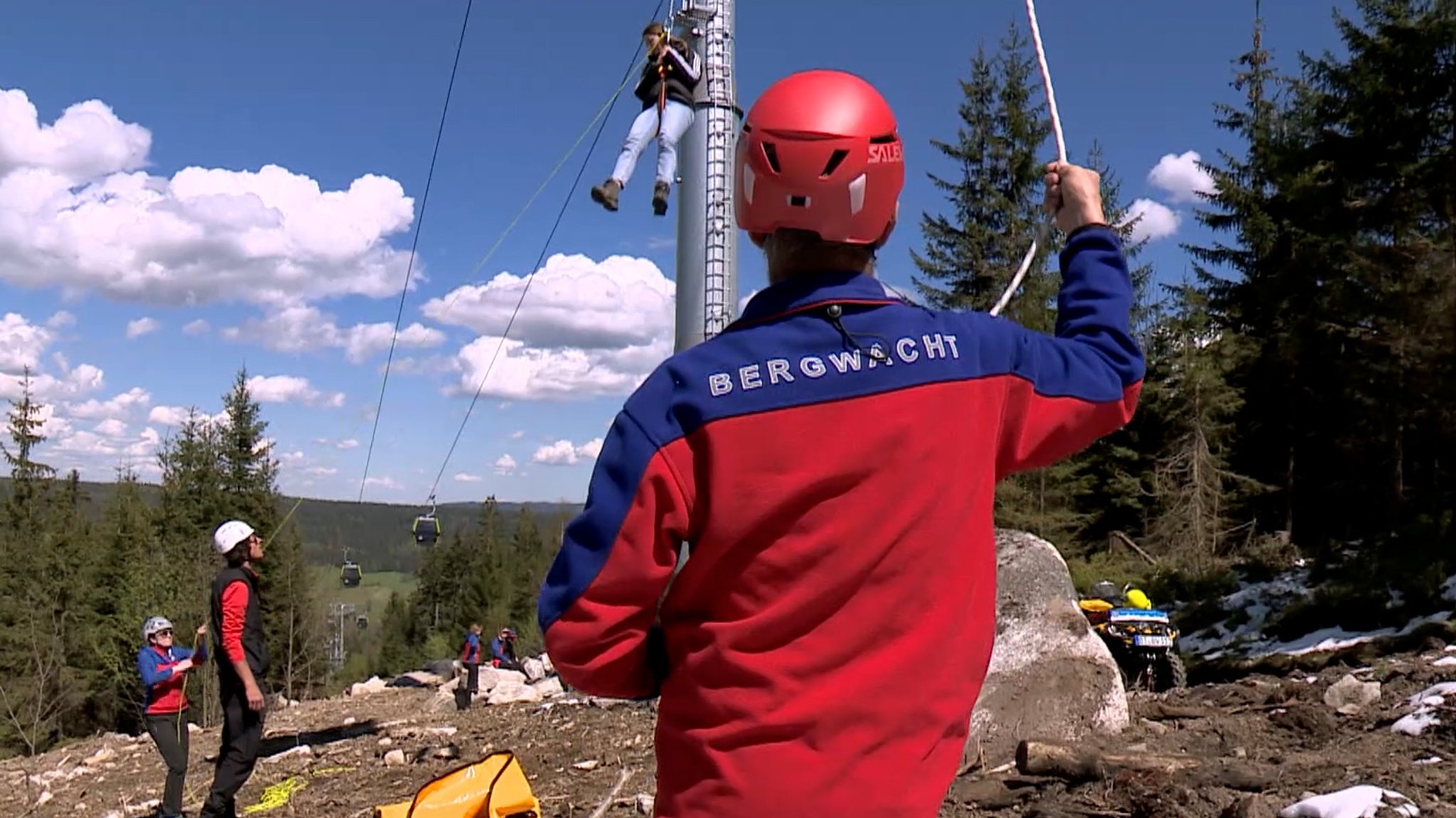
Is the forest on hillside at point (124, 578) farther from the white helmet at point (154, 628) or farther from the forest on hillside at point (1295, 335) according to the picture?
the white helmet at point (154, 628)

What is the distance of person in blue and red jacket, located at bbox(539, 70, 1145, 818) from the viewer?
1509 millimetres

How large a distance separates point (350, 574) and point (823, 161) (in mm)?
9434

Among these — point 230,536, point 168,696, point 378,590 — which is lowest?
point 378,590

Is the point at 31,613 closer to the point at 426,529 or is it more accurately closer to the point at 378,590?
the point at 426,529

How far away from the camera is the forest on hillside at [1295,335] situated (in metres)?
15.5

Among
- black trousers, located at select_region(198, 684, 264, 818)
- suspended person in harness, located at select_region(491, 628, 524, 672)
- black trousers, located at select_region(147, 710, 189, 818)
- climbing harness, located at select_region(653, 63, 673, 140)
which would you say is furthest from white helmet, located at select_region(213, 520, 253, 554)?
suspended person in harness, located at select_region(491, 628, 524, 672)

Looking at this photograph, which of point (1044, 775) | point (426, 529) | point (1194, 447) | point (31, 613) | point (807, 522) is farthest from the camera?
point (31, 613)

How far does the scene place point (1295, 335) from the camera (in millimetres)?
23797

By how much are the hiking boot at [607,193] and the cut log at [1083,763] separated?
3.88m

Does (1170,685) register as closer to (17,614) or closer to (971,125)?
(971,125)

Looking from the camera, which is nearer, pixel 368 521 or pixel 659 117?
pixel 659 117

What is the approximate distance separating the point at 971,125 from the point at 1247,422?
1112 cm

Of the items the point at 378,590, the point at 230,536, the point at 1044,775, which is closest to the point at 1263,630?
the point at 1044,775

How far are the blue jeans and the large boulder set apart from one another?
10.7 feet
